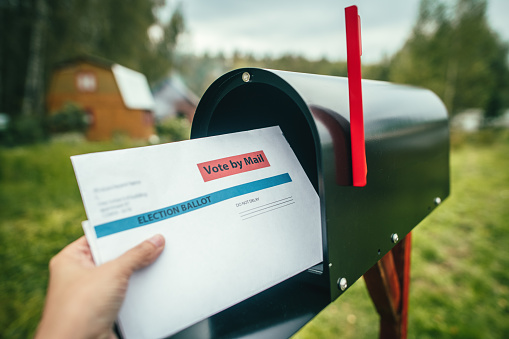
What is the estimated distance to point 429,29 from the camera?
587 inches

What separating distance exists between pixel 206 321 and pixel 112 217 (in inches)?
13.1

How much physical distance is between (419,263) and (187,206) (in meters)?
3.36

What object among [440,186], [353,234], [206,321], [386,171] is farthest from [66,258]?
[440,186]

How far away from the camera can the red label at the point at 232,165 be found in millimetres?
732

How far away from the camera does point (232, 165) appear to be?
780 mm

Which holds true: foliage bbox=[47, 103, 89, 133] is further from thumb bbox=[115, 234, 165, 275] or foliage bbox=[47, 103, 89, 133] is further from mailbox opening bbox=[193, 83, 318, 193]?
thumb bbox=[115, 234, 165, 275]

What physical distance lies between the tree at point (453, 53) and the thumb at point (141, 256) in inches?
618

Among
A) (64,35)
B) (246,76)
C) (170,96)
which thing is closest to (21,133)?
(64,35)

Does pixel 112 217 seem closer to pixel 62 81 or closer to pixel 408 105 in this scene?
pixel 408 105

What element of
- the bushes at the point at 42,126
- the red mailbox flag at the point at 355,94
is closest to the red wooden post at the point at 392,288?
the red mailbox flag at the point at 355,94

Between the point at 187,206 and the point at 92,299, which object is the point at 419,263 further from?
the point at 92,299

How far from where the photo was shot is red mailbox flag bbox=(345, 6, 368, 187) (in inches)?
27.8

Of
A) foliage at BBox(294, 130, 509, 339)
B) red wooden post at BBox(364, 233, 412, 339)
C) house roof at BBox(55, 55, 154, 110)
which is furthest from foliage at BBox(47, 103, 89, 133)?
red wooden post at BBox(364, 233, 412, 339)

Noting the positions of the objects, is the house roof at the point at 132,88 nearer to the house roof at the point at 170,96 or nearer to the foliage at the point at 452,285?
the house roof at the point at 170,96
